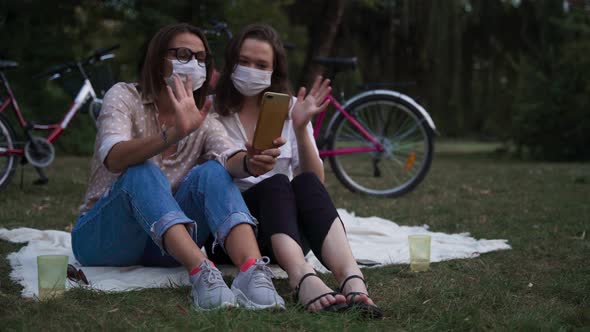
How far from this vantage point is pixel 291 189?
102 inches

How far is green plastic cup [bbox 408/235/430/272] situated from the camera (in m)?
2.87

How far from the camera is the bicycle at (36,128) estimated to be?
16.4 ft

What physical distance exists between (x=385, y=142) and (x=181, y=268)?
2.90m

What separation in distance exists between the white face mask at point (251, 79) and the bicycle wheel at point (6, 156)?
2.65m

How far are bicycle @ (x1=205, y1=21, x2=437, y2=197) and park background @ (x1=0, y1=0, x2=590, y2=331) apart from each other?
15 centimetres

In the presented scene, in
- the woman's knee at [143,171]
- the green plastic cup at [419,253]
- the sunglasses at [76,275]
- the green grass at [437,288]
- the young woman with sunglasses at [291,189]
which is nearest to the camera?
the green grass at [437,288]

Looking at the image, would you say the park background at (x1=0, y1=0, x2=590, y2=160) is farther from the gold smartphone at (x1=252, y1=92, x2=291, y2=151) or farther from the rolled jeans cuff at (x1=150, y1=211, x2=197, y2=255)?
the rolled jeans cuff at (x1=150, y1=211, x2=197, y2=255)

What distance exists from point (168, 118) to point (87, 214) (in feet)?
1.60

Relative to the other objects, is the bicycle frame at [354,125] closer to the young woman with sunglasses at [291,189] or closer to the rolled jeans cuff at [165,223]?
the young woman with sunglasses at [291,189]

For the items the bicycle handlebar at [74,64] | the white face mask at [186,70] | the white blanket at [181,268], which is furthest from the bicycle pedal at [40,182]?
the white face mask at [186,70]

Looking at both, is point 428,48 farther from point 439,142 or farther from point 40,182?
point 439,142

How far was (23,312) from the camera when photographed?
6.91ft

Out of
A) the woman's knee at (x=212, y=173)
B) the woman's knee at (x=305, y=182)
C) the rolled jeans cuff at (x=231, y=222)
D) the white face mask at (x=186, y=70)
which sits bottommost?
the rolled jeans cuff at (x=231, y=222)

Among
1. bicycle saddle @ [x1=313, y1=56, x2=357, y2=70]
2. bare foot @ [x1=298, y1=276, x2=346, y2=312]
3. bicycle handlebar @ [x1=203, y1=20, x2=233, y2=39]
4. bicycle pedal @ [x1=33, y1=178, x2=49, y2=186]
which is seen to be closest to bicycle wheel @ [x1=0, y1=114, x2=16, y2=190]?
bicycle pedal @ [x1=33, y1=178, x2=49, y2=186]
